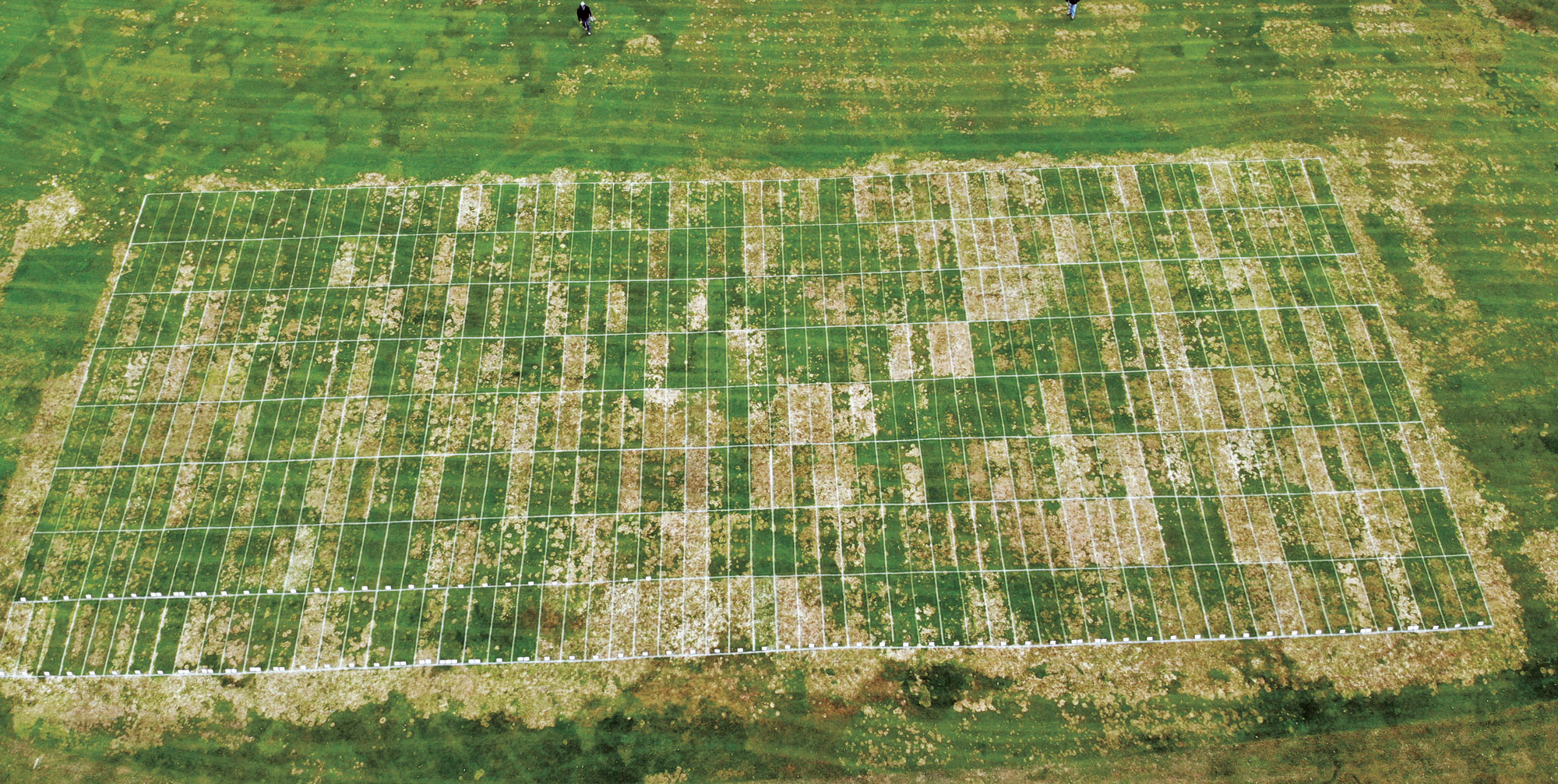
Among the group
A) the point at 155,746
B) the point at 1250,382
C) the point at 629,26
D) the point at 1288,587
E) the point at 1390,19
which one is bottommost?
the point at 155,746

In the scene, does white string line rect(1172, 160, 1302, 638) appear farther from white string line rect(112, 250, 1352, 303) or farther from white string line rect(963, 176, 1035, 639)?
white string line rect(963, 176, 1035, 639)

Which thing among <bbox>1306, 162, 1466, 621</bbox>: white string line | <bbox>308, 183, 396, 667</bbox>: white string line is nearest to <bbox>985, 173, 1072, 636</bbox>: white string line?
<bbox>1306, 162, 1466, 621</bbox>: white string line

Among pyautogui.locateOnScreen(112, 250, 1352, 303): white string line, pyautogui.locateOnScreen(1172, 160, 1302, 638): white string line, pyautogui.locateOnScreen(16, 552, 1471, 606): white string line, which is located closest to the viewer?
pyautogui.locateOnScreen(16, 552, 1471, 606): white string line

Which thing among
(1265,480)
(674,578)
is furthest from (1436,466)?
(674,578)

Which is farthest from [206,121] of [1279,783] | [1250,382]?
[1279,783]

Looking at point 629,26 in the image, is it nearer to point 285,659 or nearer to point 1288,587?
point 285,659
